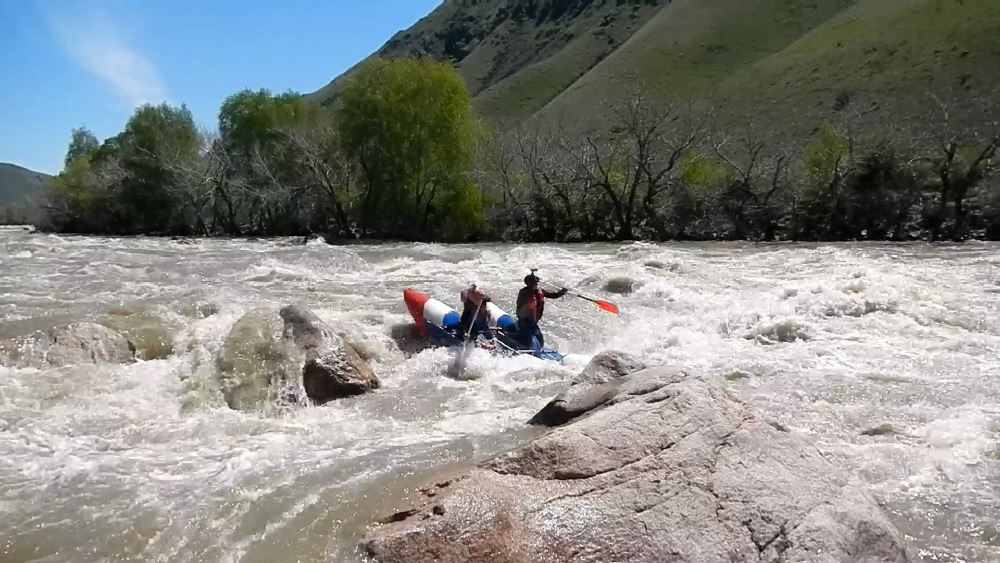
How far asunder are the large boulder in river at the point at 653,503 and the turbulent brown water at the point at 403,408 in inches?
29.8

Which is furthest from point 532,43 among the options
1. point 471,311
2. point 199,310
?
point 471,311

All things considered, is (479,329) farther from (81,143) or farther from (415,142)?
(81,143)

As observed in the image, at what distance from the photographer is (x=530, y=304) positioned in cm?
1095

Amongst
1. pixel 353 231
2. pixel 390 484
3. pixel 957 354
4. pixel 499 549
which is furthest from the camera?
pixel 353 231

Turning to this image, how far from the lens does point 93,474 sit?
6477mm

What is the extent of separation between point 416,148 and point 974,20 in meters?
56.0

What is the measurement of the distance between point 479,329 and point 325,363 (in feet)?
9.57

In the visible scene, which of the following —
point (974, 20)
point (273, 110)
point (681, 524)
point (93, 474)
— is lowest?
point (93, 474)

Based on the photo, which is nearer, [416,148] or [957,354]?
[957,354]

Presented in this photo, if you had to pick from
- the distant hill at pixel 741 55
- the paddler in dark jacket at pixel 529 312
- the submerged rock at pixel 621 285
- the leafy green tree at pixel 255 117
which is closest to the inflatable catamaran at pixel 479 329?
the paddler in dark jacket at pixel 529 312

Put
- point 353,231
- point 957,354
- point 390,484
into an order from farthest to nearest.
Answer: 1. point 353,231
2. point 957,354
3. point 390,484

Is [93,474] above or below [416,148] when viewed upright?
below

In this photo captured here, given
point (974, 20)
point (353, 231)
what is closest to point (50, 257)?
point (353, 231)

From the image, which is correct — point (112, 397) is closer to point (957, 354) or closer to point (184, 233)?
point (957, 354)
